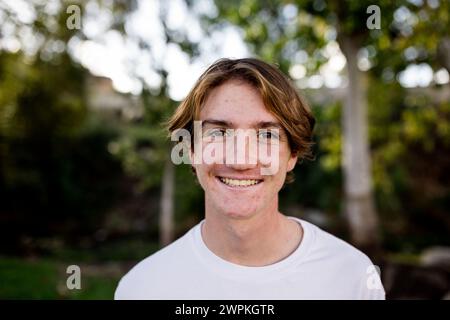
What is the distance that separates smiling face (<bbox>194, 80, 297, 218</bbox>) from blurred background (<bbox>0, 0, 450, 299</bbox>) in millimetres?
2114

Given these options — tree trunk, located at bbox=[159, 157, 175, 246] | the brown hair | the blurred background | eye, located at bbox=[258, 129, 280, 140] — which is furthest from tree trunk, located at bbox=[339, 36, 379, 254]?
eye, located at bbox=[258, 129, 280, 140]

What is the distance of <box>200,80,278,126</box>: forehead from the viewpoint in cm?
196

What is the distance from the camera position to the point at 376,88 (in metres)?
9.33

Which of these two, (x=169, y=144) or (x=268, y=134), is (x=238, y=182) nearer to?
(x=268, y=134)

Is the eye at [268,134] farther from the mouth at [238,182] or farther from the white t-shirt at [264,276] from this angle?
the white t-shirt at [264,276]

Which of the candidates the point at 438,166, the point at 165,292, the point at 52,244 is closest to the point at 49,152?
the point at 52,244

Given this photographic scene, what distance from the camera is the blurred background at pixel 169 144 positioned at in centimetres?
708

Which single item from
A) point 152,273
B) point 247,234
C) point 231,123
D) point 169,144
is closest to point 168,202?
point 169,144

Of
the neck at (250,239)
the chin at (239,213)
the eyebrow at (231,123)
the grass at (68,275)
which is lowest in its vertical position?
the grass at (68,275)

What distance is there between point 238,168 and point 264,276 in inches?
17.7

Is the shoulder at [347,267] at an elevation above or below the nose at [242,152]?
below

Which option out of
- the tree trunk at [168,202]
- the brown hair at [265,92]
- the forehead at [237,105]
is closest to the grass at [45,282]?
the tree trunk at [168,202]
